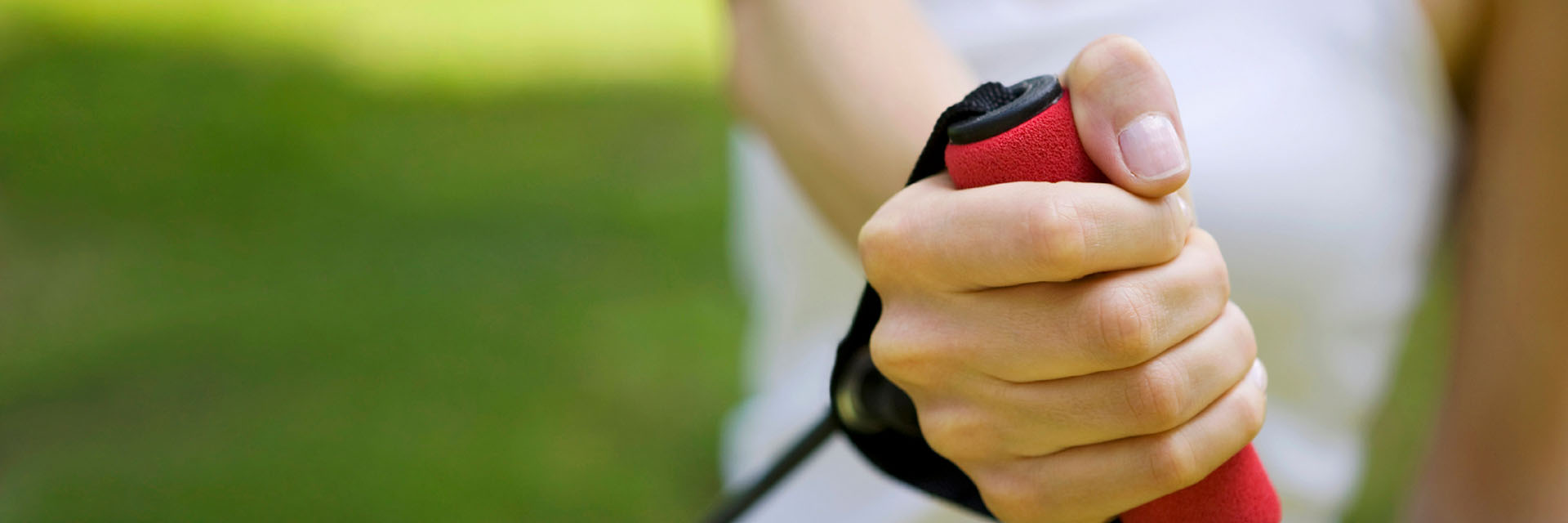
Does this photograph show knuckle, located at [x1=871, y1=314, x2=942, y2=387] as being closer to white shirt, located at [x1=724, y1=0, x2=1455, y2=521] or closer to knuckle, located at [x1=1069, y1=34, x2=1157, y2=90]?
knuckle, located at [x1=1069, y1=34, x2=1157, y2=90]

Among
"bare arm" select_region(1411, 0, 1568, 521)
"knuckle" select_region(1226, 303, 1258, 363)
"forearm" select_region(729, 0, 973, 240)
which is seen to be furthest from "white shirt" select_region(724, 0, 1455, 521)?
"knuckle" select_region(1226, 303, 1258, 363)

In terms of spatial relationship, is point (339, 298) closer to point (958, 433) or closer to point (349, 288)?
point (349, 288)

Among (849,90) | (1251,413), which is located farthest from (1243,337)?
(849,90)

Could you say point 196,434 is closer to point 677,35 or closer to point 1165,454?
point 1165,454

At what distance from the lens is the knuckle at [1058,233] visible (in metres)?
0.34

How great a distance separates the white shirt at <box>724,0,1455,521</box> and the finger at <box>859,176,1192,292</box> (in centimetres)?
29

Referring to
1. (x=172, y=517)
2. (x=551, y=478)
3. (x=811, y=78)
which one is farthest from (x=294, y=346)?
(x=811, y=78)

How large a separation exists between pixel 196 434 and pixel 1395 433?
1.38 m

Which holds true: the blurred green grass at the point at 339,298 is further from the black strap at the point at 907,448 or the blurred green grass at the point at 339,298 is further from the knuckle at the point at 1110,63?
the knuckle at the point at 1110,63

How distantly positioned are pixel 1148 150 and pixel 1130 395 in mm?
87

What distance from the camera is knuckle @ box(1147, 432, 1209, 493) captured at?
38 centimetres

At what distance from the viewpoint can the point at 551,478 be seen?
119cm

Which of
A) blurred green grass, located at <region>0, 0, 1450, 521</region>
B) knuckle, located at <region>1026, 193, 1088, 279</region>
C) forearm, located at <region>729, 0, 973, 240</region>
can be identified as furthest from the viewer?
blurred green grass, located at <region>0, 0, 1450, 521</region>

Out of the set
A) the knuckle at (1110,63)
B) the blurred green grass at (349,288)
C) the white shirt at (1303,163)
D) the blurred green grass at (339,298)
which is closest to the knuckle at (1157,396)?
the knuckle at (1110,63)
